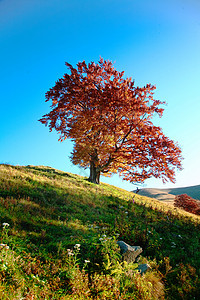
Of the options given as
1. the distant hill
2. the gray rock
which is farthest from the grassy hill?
the distant hill

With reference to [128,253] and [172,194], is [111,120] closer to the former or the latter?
[128,253]

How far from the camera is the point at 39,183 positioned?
10844 millimetres

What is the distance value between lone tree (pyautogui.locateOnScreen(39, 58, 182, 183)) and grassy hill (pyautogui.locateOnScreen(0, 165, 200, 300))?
8814mm

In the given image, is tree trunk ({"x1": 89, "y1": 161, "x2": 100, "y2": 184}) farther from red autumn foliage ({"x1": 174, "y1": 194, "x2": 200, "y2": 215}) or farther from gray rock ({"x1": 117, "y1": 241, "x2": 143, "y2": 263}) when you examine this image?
red autumn foliage ({"x1": 174, "y1": 194, "x2": 200, "y2": 215})

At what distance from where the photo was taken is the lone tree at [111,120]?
15.6 m

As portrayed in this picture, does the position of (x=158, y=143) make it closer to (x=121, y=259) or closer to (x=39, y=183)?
(x=39, y=183)

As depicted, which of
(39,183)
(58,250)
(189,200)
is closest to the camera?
(58,250)

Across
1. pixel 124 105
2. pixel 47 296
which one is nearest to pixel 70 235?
pixel 47 296

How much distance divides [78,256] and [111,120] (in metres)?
13.6

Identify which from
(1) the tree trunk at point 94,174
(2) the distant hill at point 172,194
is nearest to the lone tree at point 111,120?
(1) the tree trunk at point 94,174

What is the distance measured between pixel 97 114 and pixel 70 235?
12.2m

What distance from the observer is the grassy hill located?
11.3 feet

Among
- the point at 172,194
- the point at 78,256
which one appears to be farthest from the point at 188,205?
the point at 172,194

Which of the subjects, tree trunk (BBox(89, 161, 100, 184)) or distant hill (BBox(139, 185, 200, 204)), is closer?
tree trunk (BBox(89, 161, 100, 184))
